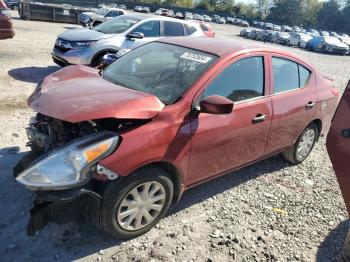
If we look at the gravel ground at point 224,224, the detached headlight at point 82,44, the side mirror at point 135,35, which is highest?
the side mirror at point 135,35

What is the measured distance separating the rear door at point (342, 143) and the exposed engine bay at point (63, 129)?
1569mm

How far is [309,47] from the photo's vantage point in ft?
111

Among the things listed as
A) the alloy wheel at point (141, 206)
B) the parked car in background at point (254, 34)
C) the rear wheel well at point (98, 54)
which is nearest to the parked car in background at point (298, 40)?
the parked car in background at point (254, 34)

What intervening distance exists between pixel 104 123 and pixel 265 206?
2.16 metres

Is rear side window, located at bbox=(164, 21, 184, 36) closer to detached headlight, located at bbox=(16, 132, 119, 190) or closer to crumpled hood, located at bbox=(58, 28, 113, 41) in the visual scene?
crumpled hood, located at bbox=(58, 28, 113, 41)

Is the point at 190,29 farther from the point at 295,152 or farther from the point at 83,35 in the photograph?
the point at 295,152

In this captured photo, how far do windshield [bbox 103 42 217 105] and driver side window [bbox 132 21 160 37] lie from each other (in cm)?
534

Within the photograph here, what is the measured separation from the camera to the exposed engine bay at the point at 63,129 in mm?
3027

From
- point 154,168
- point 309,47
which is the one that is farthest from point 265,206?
point 309,47

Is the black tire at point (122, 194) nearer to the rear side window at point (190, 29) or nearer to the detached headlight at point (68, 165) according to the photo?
the detached headlight at point (68, 165)

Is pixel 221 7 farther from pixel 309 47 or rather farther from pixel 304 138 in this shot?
pixel 304 138

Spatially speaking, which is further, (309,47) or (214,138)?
(309,47)

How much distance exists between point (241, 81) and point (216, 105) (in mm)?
806

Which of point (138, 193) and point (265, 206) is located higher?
point (138, 193)
